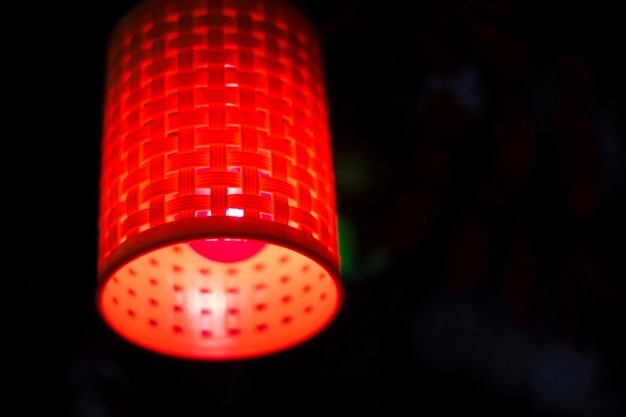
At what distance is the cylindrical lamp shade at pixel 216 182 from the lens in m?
0.93

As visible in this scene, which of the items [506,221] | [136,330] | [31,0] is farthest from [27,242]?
[506,221]

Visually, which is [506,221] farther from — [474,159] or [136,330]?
[136,330]

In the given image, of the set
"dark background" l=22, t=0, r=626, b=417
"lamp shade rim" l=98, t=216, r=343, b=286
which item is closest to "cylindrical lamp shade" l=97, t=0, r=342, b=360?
"lamp shade rim" l=98, t=216, r=343, b=286

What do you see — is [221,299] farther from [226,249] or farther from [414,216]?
[414,216]

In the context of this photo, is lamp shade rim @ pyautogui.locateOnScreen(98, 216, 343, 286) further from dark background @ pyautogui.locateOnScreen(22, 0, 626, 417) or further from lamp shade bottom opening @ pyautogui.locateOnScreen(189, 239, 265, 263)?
dark background @ pyautogui.locateOnScreen(22, 0, 626, 417)

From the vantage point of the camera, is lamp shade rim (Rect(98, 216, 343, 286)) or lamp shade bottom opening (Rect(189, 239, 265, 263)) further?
lamp shade bottom opening (Rect(189, 239, 265, 263))

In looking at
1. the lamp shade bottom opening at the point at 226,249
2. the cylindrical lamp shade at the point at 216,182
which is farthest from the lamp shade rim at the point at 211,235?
the lamp shade bottom opening at the point at 226,249

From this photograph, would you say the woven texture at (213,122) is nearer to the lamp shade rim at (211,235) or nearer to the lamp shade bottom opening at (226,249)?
the lamp shade rim at (211,235)

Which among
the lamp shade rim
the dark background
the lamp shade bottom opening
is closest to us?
the lamp shade rim

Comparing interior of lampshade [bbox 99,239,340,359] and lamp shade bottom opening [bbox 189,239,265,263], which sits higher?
lamp shade bottom opening [bbox 189,239,265,263]

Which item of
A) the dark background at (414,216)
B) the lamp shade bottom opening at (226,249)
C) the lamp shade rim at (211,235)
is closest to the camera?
the lamp shade rim at (211,235)

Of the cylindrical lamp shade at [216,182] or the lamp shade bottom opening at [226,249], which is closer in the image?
the cylindrical lamp shade at [216,182]

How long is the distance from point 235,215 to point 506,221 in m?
0.86

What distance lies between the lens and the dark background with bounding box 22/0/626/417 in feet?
4.58
